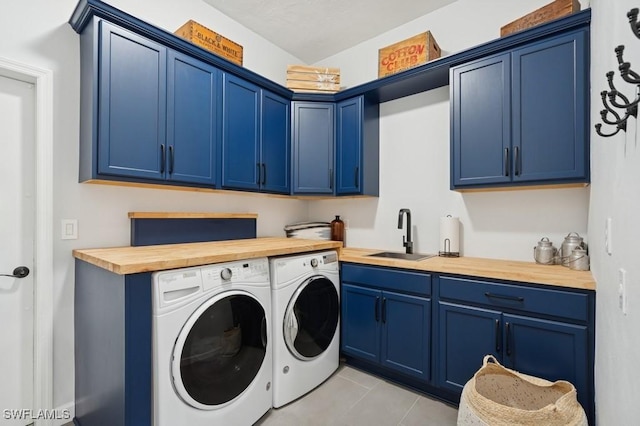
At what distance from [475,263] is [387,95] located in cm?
163

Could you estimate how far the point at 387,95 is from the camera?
276 centimetres

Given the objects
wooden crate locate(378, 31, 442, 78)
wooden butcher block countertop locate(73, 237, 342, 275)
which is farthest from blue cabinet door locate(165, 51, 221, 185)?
wooden crate locate(378, 31, 442, 78)

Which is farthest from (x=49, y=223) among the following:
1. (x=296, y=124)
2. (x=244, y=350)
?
(x=296, y=124)

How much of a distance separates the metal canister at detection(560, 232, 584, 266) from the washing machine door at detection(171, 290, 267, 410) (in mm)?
1877

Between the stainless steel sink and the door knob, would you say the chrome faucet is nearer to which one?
the stainless steel sink

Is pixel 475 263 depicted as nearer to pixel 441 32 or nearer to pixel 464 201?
pixel 464 201

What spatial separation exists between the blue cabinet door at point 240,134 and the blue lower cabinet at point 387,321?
3.67 ft

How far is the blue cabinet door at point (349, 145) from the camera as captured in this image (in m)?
2.73

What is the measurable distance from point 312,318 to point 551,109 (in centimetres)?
203

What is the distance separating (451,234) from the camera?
93.4 inches

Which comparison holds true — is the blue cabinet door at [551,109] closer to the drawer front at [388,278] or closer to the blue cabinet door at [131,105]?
the drawer front at [388,278]

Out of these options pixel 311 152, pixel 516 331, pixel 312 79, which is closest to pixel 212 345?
pixel 516 331

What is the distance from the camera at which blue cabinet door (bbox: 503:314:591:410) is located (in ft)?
5.01

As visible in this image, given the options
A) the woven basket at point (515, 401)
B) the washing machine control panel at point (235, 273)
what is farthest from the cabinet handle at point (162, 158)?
the woven basket at point (515, 401)
